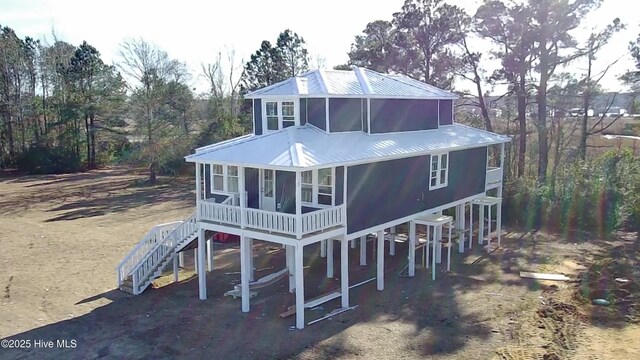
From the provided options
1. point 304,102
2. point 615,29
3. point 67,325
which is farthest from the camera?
point 615,29

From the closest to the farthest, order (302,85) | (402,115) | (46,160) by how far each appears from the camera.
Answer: (302,85) < (402,115) < (46,160)

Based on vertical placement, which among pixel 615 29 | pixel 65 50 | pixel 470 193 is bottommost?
pixel 470 193

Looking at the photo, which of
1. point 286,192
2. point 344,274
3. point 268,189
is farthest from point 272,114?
point 344,274

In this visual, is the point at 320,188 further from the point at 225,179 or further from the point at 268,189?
the point at 225,179

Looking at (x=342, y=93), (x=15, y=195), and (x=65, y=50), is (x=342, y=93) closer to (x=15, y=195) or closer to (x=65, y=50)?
(x=15, y=195)

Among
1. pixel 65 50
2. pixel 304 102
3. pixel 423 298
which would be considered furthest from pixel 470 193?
pixel 65 50

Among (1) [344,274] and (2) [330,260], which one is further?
(2) [330,260]

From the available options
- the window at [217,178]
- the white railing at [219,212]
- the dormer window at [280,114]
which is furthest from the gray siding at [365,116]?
the white railing at [219,212]
